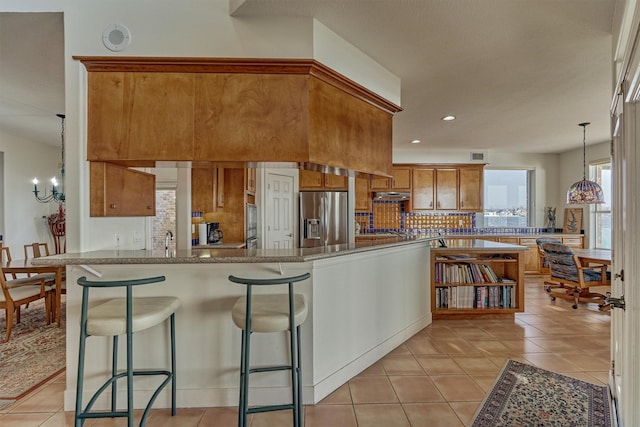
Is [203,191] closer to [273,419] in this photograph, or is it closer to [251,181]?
[251,181]

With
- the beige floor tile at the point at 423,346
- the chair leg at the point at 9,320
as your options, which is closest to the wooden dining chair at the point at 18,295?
the chair leg at the point at 9,320

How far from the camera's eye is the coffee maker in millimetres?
4777

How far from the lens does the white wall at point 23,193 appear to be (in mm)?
5660

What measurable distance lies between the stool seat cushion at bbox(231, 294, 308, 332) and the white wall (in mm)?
5769

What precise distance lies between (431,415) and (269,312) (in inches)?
47.9

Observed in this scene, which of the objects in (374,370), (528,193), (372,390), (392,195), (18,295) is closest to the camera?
(372,390)

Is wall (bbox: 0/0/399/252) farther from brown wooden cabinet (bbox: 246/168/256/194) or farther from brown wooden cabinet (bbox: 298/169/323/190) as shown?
brown wooden cabinet (bbox: 298/169/323/190)

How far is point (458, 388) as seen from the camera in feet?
8.22

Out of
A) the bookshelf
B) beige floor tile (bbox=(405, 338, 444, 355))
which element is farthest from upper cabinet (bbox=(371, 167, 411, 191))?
beige floor tile (bbox=(405, 338, 444, 355))

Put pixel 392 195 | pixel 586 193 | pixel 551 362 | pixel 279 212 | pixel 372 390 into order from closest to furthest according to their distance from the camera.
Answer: pixel 372 390, pixel 551 362, pixel 586 193, pixel 279 212, pixel 392 195

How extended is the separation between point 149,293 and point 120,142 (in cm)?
102

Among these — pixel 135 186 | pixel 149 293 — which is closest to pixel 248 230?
pixel 135 186

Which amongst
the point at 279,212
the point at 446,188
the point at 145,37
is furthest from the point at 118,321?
the point at 446,188

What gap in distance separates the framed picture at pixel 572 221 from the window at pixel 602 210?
0.25 metres
